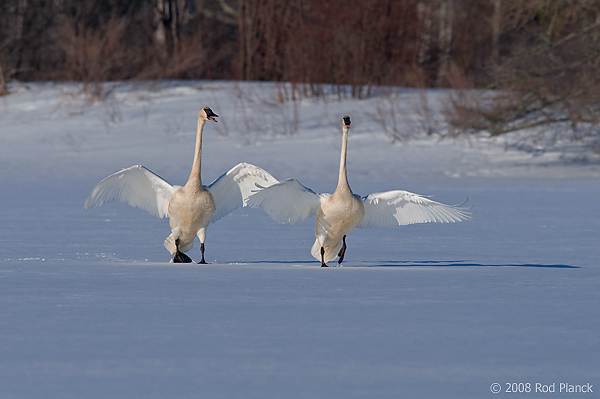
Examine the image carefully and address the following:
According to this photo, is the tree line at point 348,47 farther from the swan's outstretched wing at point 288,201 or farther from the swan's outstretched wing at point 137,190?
the swan's outstretched wing at point 137,190

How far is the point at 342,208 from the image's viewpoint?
6.74 meters

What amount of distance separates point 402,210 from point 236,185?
1.43 meters

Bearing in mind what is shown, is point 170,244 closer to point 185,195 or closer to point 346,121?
point 185,195

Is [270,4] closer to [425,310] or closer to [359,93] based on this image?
[359,93]

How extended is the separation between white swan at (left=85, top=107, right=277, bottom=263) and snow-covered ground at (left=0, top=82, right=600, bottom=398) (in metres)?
0.29

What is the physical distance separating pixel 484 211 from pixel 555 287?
566 cm

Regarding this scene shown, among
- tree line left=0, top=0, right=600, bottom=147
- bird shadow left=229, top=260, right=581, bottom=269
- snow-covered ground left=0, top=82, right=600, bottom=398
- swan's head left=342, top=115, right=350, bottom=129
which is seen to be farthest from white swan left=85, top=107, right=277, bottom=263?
tree line left=0, top=0, right=600, bottom=147

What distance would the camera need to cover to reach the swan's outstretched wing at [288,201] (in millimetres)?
6805

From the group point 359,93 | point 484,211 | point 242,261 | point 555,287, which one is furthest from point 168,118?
point 555,287

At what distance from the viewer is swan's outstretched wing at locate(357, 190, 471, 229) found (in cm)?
687

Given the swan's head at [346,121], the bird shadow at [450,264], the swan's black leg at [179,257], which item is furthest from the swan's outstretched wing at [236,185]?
the bird shadow at [450,264]

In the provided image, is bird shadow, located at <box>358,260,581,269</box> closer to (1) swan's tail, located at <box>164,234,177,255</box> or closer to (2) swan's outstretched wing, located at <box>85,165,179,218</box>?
(1) swan's tail, located at <box>164,234,177,255</box>

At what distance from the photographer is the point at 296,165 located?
16.6 metres

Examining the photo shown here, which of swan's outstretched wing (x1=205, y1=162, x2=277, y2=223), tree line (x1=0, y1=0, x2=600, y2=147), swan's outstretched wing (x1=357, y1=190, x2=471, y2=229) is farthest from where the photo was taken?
tree line (x1=0, y1=0, x2=600, y2=147)
